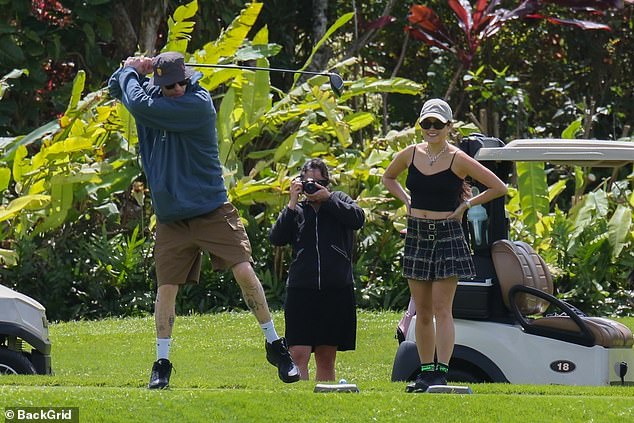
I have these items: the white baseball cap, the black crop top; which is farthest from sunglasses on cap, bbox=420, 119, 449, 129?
the black crop top

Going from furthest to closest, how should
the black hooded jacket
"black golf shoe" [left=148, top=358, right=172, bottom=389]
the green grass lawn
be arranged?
the black hooded jacket < "black golf shoe" [left=148, top=358, right=172, bottom=389] < the green grass lawn

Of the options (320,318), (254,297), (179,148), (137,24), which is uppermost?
(137,24)

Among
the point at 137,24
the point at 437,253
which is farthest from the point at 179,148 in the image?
the point at 137,24

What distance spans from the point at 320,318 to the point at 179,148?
2.31 meters

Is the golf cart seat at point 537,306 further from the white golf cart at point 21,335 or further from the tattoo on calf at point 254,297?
the white golf cart at point 21,335

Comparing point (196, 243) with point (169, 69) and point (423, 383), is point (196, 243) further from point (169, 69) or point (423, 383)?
point (423, 383)

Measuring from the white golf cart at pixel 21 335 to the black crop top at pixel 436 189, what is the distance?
9.07 feet

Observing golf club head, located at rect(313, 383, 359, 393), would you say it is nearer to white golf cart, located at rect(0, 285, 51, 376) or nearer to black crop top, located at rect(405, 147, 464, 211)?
black crop top, located at rect(405, 147, 464, 211)

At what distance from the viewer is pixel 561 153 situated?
29.6 feet

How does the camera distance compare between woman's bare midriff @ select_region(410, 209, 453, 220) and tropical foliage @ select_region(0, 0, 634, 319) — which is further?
tropical foliage @ select_region(0, 0, 634, 319)

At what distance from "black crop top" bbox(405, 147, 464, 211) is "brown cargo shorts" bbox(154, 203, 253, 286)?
3.40 ft

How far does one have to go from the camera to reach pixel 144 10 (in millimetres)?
18312

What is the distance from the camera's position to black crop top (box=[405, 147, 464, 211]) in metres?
7.82

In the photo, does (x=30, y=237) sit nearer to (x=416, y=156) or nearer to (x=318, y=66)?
(x=318, y=66)
